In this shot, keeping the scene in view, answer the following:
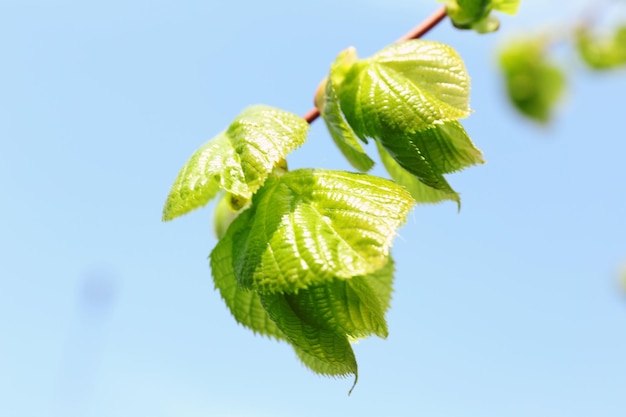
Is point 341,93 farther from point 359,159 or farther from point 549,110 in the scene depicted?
point 549,110

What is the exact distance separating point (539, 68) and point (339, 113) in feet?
6.19

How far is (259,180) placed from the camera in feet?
3.34

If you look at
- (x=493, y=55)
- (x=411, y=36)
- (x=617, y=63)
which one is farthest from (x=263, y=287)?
(x=493, y=55)

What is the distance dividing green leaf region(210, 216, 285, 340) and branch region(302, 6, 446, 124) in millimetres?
254

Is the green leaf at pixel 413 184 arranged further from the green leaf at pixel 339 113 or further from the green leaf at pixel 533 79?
the green leaf at pixel 533 79

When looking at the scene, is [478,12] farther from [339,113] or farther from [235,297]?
[235,297]

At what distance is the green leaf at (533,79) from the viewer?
2.85 m

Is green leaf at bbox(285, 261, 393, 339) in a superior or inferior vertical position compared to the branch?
inferior

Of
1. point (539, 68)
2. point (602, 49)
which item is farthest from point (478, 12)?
point (539, 68)

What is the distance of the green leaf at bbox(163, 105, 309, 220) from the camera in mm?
1024

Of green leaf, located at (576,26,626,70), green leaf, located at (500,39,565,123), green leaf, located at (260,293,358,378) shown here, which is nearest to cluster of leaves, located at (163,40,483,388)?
green leaf, located at (260,293,358,378)

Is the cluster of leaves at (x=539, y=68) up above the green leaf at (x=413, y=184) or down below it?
below

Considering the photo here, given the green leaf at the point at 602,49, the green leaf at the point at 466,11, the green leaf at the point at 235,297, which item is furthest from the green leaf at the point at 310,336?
the green leaf at the point at 602,49

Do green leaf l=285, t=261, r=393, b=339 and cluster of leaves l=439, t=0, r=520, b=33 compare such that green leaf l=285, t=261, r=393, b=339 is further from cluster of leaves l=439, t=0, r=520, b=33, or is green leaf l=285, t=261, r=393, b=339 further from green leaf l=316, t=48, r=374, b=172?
cluster of leaves l=439, t=0, r=520, b=33
